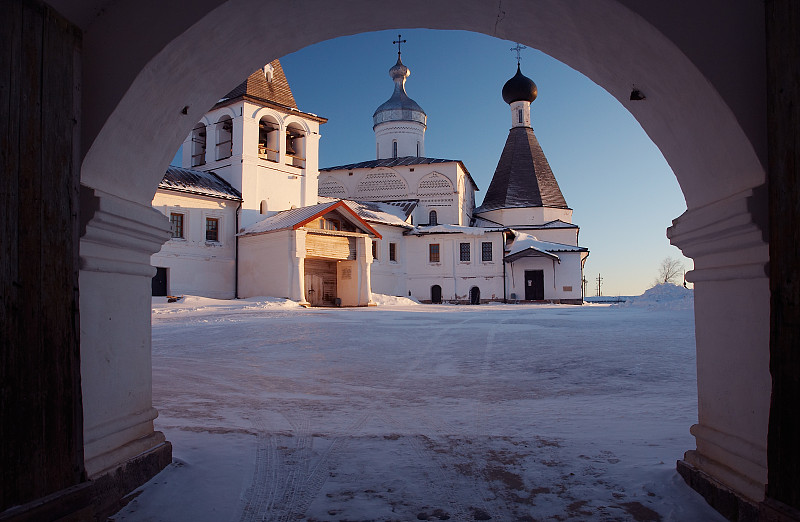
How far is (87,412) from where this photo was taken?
2871mm

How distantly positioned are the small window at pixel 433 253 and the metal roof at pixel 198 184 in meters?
12.7

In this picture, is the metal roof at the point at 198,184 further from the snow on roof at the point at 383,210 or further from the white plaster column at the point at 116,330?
the white plaster column at the point at 116,330

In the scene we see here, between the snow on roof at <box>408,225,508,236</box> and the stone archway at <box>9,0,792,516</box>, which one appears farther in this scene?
the snow on roof at <box>408,225,508,236</box>

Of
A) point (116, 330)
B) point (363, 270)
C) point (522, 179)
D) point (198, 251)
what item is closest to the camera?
point (116, 330)

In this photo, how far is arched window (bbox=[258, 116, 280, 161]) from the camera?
27973mm

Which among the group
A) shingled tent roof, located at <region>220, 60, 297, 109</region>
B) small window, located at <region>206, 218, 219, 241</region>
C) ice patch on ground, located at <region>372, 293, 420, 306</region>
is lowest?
ice patch on ground, located at <region>372, 293, 420, 306</region>

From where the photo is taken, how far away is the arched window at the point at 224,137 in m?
27.8

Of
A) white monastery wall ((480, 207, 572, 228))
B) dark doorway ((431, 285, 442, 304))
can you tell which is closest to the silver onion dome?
white monastery wall ((480, 207, 572, 228))

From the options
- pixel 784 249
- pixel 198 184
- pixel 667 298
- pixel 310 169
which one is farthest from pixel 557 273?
pixel 784 249

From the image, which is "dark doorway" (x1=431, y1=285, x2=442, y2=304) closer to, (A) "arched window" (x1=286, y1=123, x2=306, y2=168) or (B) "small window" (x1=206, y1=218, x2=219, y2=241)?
(A) "arched window" (x1=286, y1=123, x2=306, y2=168)

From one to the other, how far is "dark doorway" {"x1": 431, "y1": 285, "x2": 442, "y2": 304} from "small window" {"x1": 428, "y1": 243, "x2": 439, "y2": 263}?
166 cm

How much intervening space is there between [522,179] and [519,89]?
8074mm

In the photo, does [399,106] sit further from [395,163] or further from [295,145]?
[295,145]

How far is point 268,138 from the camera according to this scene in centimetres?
2900
